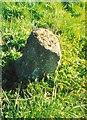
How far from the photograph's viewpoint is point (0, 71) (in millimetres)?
4688

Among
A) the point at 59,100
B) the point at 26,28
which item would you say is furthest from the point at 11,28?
the point at 59,100

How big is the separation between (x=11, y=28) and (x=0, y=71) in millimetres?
978

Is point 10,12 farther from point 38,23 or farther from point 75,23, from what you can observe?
point 75,23

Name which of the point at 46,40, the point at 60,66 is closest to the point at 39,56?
the point at 46,40

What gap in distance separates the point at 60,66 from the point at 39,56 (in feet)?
2.12

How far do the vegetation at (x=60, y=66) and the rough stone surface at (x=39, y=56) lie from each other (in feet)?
0.48

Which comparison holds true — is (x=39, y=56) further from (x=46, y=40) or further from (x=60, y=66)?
(x=60, y=66)

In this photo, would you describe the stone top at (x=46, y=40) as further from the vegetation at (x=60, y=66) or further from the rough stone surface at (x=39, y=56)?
the vegetation at (x=60, y=66)

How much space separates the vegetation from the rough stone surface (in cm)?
15

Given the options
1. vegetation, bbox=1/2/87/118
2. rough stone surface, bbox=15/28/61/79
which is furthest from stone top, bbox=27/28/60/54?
vegetation, bbox=1/2/87/118

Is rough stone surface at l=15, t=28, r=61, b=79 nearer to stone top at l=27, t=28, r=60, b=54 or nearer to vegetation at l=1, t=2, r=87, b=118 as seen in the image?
stone top at l=27, t=28, r=60, b=54

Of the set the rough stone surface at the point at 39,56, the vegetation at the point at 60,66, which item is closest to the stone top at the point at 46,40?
the rough stone surface at the point at 39,56

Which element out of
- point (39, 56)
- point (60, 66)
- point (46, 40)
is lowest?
point (60, 66)

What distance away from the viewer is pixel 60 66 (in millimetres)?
4969
